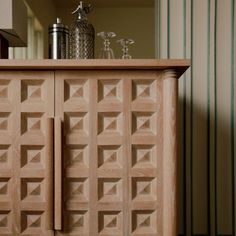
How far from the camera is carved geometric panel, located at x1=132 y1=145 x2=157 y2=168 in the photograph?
129 centimetres

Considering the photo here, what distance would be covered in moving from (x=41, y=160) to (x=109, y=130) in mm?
256

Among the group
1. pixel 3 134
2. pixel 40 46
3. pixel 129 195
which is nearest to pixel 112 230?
pixel 129 195

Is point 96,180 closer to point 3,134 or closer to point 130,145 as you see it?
point 130,145

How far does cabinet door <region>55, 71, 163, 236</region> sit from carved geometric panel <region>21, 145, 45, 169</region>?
8 centimetres

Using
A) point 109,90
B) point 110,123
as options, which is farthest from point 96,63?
point 110,123

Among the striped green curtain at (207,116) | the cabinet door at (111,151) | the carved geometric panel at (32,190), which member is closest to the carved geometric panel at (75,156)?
the cabinet door at (111,151)

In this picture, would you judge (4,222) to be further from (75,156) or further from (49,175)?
(75,156)

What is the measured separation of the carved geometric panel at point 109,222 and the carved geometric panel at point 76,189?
0.09m

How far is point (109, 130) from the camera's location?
1.29 meters

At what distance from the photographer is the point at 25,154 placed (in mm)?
1278

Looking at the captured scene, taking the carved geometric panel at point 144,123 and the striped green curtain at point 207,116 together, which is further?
the striped green curtain at point 207,116

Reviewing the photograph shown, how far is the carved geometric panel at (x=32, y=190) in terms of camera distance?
1273 millimetres

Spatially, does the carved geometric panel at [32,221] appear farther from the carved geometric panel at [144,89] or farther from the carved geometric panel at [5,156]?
the carved geometric panel at [144,89]

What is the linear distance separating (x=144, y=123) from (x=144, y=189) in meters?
0.23
